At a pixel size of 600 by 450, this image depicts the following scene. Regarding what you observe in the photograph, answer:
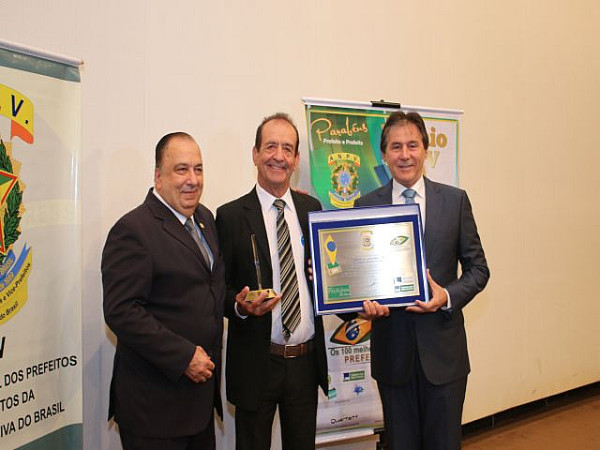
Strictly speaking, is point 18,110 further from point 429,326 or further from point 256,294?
point 429,326

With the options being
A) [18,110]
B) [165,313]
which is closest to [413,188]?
[165,313]

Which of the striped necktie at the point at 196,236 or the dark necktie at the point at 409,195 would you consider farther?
the dark necktie at the point at 409,195

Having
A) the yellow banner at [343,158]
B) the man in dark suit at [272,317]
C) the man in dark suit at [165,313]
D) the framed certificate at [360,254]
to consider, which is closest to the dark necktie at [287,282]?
the man in dark suit at [272,317]

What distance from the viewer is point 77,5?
2.81 metres

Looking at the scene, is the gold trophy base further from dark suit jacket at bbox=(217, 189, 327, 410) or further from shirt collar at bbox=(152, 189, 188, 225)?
shirt collar at bbox=(152, 189, 188, 225)

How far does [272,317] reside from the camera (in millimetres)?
2340

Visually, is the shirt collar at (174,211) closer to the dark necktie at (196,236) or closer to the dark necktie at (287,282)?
the dark necktie at (196,236)

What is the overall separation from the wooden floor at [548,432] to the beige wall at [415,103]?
0.18 m

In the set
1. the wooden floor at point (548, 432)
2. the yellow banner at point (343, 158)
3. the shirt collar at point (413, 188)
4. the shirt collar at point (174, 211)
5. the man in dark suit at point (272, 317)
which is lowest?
the wooden floor at point (548, 432)

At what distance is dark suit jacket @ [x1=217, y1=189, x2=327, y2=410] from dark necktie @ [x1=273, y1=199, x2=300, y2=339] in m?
0.06

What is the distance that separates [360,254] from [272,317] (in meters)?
0.47

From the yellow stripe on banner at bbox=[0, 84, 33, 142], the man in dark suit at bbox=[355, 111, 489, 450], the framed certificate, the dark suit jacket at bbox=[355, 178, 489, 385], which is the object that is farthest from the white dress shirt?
the dark suit jacket at bbox=[355, 178, 489, 385]

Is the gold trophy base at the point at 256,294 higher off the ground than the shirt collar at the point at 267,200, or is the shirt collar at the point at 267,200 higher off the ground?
the shirt collar at the point at 267,200

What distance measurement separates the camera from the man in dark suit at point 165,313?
196 cm
